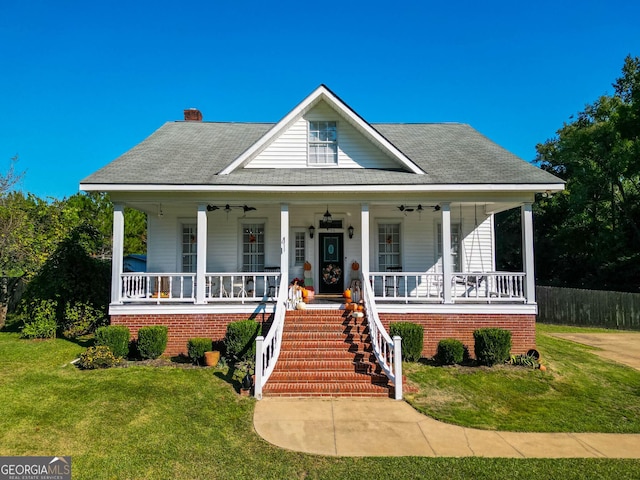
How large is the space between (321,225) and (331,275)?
185 centimetres

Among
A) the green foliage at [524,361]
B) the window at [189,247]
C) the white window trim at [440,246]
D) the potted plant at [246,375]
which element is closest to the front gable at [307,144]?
the white window trim at [440,246]

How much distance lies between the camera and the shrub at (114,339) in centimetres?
969

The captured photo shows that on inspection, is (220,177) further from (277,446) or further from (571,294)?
(571,294)

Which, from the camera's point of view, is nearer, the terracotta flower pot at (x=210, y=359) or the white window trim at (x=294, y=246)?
the terracotta flower pot at (x=210, y=359)

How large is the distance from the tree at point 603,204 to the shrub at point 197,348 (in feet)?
82.6

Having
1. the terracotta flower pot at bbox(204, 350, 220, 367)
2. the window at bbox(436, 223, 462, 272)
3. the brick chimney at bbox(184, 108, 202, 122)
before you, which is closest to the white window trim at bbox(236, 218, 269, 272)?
the terracotta flower pot at bbox(204, 350, 220, 367)

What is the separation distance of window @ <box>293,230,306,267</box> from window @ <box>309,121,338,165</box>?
8.97ft

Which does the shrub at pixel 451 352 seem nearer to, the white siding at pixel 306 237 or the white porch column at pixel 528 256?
the white porch column at pixel 528 256

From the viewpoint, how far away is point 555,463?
5465 mm

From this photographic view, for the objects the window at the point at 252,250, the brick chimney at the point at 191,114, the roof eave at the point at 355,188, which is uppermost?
the brick chimney at the point at 191,114

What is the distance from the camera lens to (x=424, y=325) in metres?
10.8

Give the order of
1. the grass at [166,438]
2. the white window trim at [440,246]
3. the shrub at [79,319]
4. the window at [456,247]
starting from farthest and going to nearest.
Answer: the window at [456,247] < the white window trim at [440,246] < the shrub at [79,319] < the grass at [166,438]

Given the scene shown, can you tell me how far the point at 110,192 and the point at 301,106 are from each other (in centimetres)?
630

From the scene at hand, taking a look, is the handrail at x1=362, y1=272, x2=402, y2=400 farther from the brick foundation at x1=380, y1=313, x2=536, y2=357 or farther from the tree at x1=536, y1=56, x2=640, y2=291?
the tree at x1=536, y1=56, x2=640, y2=291
